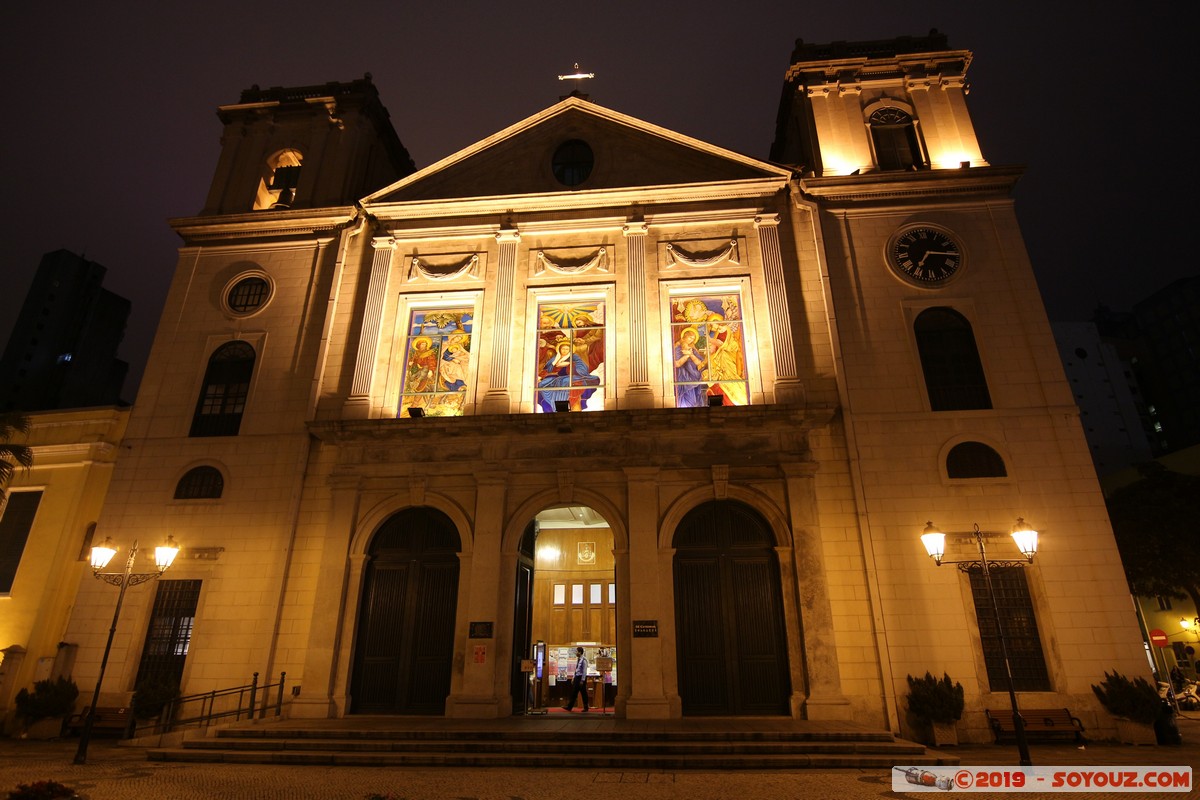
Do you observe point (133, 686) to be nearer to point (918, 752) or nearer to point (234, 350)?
point (234, 350)

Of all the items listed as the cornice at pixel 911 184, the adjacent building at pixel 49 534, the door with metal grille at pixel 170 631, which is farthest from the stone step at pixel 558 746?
the cornice at pixel 911 184

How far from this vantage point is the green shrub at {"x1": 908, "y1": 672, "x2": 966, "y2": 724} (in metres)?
13.4

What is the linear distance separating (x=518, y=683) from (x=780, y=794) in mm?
8526

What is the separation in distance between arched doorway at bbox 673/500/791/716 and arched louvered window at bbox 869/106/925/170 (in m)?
11.9

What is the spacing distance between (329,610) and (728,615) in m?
9.32

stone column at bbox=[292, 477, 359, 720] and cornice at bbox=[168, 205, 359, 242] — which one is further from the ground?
cornice at bbox=[168, 205, 359, 242]

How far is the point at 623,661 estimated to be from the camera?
14.9m

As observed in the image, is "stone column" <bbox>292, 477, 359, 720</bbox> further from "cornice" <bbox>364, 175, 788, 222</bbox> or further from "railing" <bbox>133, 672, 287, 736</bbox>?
"cornice" <bbox>364, 175, 788, 222</bbox>

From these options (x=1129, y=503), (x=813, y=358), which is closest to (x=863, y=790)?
(x=813, y=358)

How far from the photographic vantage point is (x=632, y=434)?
53.9ft

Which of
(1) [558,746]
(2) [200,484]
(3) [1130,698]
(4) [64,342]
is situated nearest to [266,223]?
(2) [200,484]

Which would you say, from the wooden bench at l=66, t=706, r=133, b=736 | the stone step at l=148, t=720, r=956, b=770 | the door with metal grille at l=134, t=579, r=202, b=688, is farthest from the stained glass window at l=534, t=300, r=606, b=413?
the wooden bench at l=66, t=706, r=133, b=736

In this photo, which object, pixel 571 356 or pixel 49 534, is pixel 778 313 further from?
pixel 49 534

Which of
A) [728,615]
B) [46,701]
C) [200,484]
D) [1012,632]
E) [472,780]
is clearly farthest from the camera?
[200,484]
